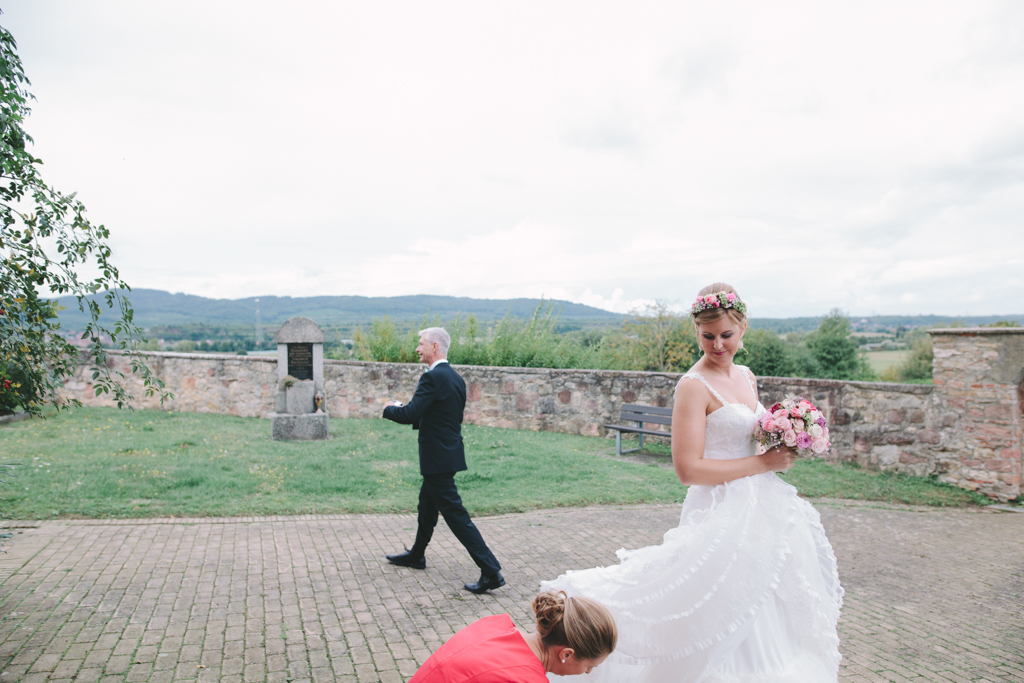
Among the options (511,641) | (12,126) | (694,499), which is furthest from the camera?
(12,126)

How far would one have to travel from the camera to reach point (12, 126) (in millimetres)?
3381

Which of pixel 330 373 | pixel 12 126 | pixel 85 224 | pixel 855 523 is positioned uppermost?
pixel 12 126

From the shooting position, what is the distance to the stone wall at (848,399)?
27.0 ft

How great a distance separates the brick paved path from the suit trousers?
0.29 m

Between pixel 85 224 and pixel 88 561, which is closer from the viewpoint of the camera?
pixel 85 224

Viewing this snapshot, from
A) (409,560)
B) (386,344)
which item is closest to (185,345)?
(386,344)

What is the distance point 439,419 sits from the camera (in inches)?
199

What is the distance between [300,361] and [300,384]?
55 centimetres

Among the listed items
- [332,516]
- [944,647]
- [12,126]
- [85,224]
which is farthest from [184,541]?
[944,647]

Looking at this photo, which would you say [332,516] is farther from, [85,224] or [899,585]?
[899,585]

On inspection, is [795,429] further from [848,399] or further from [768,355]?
[768,355]

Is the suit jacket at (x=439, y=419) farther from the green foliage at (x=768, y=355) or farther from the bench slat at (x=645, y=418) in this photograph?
the green foliage at (x=768, y=355)

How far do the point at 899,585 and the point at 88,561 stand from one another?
269 inches

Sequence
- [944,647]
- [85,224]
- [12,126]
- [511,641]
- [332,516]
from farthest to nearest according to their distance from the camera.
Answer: [332,516]
[944,647]
[85,224]
[12,126]
[511,641]
